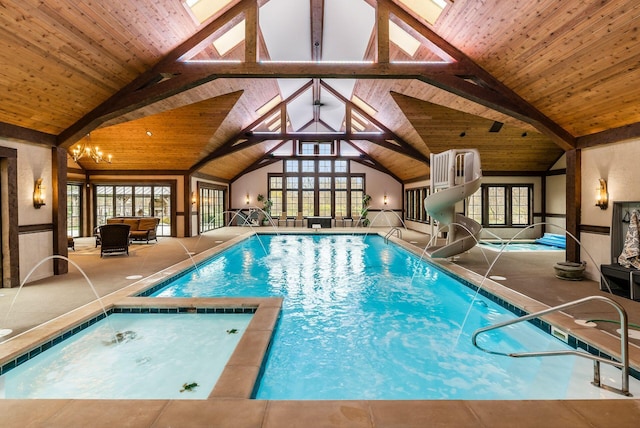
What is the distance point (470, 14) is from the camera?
509cm

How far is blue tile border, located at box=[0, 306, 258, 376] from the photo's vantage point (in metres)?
2.99

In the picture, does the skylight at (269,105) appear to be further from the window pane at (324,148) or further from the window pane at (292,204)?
the window pane at (292,204)

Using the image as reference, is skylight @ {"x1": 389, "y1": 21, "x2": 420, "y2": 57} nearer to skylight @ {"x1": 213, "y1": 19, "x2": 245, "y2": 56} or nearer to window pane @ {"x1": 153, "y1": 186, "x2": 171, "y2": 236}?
skylight @ {"x1": 213, "y1": 19, "x2": 245, "y2": 56}

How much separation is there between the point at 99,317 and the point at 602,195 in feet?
24.8

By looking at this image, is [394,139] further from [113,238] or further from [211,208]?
[113,238]

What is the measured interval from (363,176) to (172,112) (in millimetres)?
10794

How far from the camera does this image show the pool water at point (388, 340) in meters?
2.94

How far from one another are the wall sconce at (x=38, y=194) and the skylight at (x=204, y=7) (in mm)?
3827

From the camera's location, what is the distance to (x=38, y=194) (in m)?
5.80

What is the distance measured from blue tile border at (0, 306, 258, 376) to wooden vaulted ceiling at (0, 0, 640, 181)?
3.30 metres

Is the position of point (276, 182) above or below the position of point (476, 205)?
above

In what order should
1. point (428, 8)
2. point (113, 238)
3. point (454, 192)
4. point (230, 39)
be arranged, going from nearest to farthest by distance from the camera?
point (428, 8) < point (230, 39) < point (454, 192) < point (113, 238)

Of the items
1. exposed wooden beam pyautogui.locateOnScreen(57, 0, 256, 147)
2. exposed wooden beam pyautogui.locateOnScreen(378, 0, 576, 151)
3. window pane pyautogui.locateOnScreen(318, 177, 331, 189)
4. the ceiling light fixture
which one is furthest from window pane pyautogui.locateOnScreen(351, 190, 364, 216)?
exposed wooden beam pyautogui.locateOnScreen(57, 0, 256, 147)

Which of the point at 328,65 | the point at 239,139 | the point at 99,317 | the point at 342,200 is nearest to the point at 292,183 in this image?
the point at 342,200
